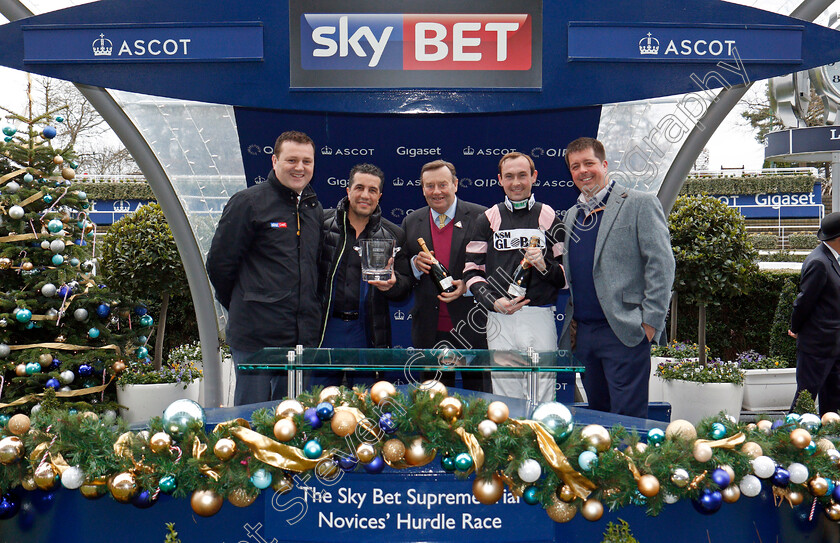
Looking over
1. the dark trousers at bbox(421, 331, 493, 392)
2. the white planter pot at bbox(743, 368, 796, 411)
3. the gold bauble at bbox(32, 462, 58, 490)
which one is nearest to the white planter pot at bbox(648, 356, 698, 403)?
the white planter pot at bbox(743, 368, 796, 411)

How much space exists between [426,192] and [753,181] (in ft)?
93.9

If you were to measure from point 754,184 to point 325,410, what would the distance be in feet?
101

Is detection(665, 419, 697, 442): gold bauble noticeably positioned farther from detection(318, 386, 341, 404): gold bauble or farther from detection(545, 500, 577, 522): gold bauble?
detection(318, 386, 341, 404): gold bauble

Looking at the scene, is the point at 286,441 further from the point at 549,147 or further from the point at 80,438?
the point at 549,147

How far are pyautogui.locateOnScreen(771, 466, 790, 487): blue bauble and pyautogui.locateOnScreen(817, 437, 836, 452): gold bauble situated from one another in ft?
0.56

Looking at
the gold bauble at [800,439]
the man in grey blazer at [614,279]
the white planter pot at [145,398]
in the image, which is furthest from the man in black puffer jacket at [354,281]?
the white planter pot at [145,398]

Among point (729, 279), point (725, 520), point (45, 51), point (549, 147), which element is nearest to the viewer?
point (725, 520)

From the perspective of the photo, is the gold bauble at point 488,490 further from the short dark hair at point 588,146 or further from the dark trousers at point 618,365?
the short dark hair at point 588,146

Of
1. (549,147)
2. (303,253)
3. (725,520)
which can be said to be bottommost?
(725,520)

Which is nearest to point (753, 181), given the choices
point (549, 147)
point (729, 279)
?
point (729, 279)

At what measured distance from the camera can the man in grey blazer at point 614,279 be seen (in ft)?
12.5

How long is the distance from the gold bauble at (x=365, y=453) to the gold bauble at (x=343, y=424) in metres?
0.06

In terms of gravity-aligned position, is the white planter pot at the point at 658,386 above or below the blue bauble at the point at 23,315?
below

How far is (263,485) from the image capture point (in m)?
2.15
